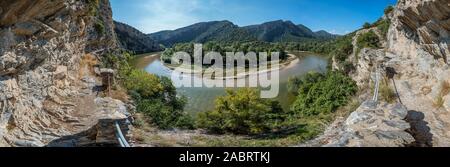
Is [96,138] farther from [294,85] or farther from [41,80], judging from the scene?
[294,85]

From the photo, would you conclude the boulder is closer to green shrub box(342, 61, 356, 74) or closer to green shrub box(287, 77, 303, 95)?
green shrub box(342, 61, 356, 74)

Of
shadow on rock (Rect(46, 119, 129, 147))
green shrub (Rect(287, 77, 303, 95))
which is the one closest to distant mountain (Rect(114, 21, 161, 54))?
green shrub (Rect(287, 77, 303, 95))

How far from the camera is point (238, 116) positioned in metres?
19.9

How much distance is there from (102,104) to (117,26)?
96330mm

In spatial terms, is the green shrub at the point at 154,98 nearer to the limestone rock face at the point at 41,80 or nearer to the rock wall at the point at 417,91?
the limestone rock face at the point at 41,80

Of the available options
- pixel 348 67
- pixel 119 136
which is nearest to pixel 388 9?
pixel 348 67

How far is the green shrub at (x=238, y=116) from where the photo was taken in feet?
65.0

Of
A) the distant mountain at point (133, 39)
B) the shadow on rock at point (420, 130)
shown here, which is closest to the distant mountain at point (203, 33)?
the distant mountain at point (133, 39)

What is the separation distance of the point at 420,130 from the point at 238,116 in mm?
9794

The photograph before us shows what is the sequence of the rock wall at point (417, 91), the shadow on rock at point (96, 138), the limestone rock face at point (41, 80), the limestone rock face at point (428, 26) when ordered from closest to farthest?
the rock wall at point (417, 91) → the shadow on rock at point (96, 138) → the limestone rock face at point (41, 80) → the limestone rock face at point (428, 26)

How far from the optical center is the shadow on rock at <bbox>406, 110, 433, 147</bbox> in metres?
10.8

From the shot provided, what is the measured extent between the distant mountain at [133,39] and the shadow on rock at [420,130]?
98202 millimetres

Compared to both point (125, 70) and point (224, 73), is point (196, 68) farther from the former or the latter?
point (125, 70)
